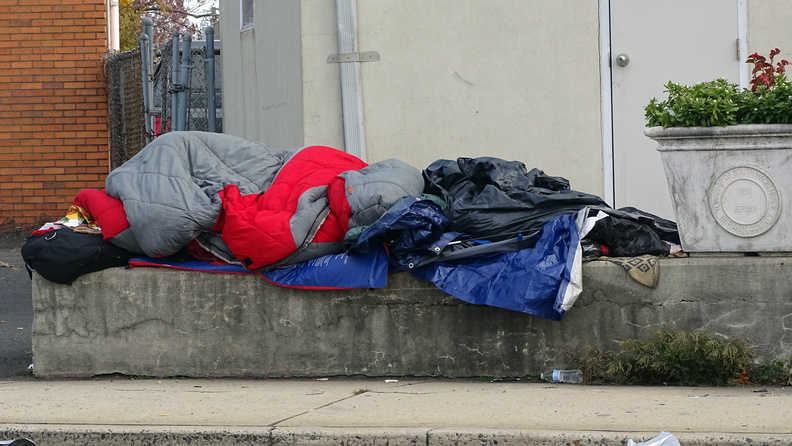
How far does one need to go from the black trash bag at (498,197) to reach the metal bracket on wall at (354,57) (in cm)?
167

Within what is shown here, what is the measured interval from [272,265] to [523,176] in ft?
4.96

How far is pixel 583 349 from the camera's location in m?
5.07

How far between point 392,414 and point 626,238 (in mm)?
1702

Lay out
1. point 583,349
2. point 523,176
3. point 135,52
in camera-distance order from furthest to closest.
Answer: point 135,52 < point 523,176 < point 583,349

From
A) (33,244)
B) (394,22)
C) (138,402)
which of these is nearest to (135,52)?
(394,22)

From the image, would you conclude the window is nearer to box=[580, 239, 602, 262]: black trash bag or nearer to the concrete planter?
box=[580, 239, 602, 262]: black trash bag

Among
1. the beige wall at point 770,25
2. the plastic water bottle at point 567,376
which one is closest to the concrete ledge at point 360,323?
the plastic water bottle at point 567,376

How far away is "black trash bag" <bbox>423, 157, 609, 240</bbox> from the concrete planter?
575mm

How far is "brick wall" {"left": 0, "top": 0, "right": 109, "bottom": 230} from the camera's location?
11.0 metres

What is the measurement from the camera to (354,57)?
7023mm

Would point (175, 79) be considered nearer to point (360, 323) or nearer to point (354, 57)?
point (354, 57)

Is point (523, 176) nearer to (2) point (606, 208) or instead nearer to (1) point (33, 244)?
(2) point (606, 208)

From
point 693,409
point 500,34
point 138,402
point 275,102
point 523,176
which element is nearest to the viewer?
point 693,409

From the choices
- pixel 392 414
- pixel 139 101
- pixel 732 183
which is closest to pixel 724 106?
pixel 732 183
